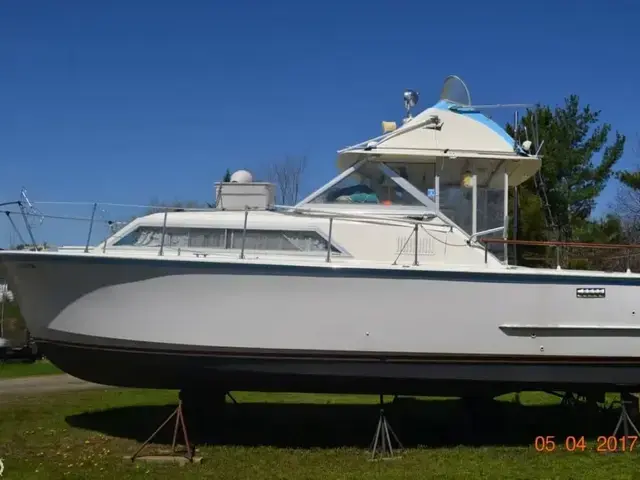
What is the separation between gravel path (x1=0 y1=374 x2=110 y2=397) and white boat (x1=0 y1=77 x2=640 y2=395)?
5.83 metres

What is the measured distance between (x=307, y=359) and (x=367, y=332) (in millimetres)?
703

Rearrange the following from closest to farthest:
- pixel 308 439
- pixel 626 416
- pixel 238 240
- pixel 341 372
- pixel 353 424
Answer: pixel 341 372
pixel 238 240
pixel 626 416
pixel 308 439
pixel 353 424

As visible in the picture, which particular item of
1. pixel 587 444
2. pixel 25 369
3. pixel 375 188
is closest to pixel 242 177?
pixel 375 188

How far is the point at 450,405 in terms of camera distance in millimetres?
11062

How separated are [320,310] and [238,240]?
127 cm

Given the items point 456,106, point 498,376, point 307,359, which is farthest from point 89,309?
point 456,106

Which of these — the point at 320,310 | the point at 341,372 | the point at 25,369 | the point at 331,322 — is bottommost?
the point at 25,369

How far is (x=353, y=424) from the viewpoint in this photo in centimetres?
929

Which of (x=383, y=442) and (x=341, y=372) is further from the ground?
(x=341, y=372)

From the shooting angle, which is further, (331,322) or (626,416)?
(626,416)

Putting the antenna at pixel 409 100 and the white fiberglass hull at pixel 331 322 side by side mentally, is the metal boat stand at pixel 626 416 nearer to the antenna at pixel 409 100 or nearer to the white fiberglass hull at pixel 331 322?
the white fiberglass hull at pixel 331 322

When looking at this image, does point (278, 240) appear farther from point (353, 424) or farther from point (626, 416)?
point (626, 416)

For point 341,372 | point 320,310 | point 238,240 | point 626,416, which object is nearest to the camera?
point 320,310

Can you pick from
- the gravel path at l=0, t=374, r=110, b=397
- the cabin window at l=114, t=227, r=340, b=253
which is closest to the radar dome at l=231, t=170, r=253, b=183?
the cabin window at l=114, t=227, r=340, b=253
